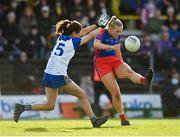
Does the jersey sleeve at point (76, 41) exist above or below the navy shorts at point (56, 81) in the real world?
above

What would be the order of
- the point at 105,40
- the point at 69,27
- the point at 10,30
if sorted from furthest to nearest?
the point at 10,30, the point at 105,40, the point at 69,27

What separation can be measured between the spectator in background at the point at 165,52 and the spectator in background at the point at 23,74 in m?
4.52

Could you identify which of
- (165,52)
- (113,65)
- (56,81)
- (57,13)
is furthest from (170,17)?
(56,81)

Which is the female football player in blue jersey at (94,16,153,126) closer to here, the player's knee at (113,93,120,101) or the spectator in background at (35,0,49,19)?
the player's knee at (113,93,120,101)

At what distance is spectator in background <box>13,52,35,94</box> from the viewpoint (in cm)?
2323

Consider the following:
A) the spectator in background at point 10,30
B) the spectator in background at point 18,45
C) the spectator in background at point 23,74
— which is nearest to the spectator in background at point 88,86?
the spectator in background at point 23,74

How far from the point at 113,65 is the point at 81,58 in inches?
386

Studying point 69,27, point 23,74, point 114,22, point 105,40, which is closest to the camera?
point 69,27

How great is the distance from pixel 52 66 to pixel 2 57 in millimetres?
10197

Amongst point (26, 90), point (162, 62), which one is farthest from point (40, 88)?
point (162, 62)

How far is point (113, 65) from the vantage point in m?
15.3

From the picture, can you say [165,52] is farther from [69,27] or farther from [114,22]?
[69,27]

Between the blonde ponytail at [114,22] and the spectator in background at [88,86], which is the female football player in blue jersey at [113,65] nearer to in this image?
the blonde ponytail at [114,22]

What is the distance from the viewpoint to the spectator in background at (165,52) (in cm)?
2447
